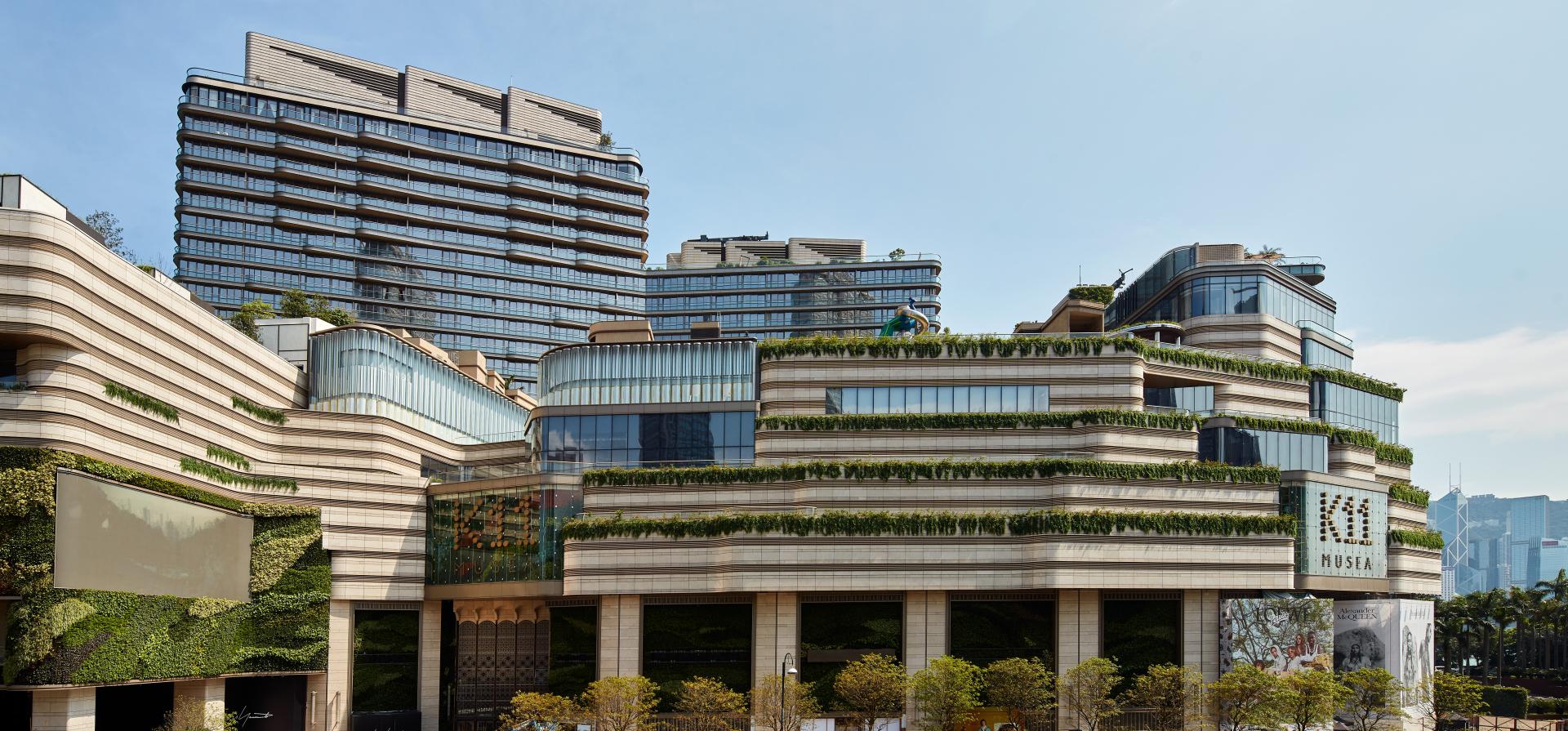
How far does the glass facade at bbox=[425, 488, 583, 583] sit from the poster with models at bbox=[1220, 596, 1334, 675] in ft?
123

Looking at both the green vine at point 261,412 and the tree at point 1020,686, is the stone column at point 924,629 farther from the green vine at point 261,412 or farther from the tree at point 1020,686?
the green vine at point 261,412

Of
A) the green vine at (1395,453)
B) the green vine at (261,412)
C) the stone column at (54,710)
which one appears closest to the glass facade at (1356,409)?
the green vine at (1395,453)

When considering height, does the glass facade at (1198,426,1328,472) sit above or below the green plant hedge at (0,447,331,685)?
above

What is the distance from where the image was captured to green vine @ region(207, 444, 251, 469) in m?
66.8

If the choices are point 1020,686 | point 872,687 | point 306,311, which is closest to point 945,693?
point 872,687

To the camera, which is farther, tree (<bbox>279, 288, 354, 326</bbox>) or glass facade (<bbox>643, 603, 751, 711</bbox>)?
tree (<bbox>279, 288, 354, 326</bbox>)

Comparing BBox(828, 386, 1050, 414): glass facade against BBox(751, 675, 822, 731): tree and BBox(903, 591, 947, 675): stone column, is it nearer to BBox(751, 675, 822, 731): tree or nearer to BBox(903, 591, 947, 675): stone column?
BBox(903, 591, 947, 675): stone column

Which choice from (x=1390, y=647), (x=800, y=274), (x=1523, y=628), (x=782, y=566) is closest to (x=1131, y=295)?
(x=1390, y=647)

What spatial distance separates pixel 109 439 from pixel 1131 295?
79.0 metres

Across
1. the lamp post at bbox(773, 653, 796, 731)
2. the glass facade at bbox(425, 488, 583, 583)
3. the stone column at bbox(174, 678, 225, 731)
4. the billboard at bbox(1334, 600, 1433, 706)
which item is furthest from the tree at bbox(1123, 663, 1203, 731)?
the stone column at bbox(174, 678, 225, 731)

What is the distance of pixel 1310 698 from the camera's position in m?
66.9

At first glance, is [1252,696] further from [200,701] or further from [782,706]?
[200,701]

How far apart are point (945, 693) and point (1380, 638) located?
28.7 metres

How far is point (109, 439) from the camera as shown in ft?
188
